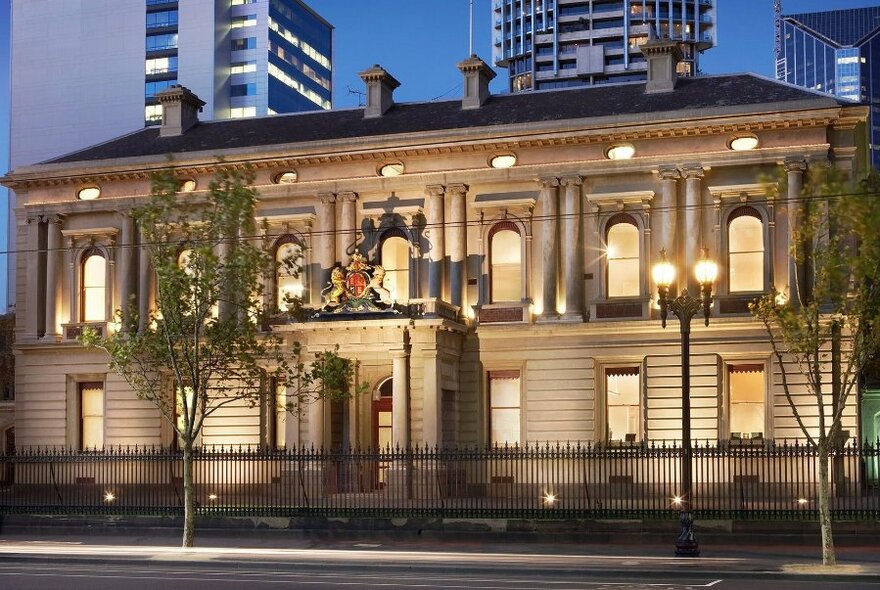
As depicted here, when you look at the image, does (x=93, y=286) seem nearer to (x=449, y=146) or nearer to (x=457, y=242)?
(x=457, y=242)

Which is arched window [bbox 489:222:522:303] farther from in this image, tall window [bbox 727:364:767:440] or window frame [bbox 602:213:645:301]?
tall window [bbox 727:364:767:440]

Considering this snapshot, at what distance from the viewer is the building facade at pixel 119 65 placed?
4796 inches

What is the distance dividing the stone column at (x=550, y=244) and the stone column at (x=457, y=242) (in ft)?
8.92

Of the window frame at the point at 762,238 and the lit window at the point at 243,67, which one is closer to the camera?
the window frame at the point at 762,238

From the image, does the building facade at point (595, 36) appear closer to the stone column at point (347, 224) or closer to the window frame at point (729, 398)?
the stone column at point (347, 224)

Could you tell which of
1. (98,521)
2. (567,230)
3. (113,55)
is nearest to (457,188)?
(567,230)

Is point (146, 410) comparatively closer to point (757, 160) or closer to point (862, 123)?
point (757, 160)

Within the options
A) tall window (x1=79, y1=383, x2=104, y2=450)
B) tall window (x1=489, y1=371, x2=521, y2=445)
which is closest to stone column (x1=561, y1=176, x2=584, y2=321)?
tall window (x1=489, y1=371, x2=521, y2=445)

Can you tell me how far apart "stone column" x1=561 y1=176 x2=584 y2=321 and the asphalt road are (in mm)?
19045

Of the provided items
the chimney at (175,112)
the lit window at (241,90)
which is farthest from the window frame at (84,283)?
the lit window at (241,90)

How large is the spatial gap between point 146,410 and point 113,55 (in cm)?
8217

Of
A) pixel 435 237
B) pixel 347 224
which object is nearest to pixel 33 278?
pixel 347 224

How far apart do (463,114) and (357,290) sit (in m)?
8.70

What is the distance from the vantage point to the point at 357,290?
42.9m
